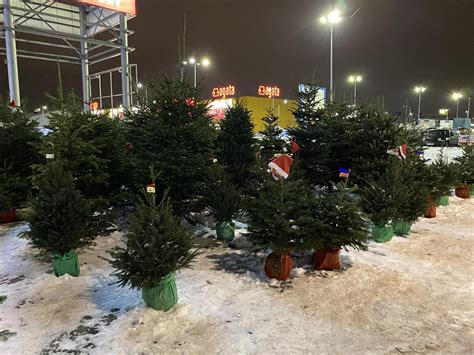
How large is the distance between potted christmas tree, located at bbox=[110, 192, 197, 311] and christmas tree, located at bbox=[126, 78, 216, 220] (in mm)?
2874

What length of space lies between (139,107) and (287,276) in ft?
17.1

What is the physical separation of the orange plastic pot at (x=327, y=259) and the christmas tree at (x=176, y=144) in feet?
9.33

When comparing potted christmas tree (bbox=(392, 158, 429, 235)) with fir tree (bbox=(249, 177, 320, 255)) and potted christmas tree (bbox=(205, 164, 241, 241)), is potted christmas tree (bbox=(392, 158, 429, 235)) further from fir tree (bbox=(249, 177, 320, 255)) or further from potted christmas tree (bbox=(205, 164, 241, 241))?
potted christmas tree (bbox=(205, 164, 241, 241))

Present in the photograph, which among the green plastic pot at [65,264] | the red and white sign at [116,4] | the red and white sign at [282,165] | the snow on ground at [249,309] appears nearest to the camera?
the snow on ground at [249,309]

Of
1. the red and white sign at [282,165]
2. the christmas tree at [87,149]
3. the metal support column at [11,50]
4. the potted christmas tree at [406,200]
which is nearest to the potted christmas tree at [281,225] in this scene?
the red and white sign at [282,165]

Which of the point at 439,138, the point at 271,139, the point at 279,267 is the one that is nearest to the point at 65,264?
the point at 279,267

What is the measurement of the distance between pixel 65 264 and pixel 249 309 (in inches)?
119

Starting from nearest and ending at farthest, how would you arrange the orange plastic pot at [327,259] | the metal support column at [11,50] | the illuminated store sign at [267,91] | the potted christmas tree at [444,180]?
1. the orange plastic pot at [327,259]
2. the potted christmas tree at [444,180]
3. the metal support column at [11,50]
4. the illuminated store sign at [267,91]

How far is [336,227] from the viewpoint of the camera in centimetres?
570

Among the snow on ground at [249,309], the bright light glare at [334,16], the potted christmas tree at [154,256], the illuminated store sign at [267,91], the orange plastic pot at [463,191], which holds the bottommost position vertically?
the snow on ground at [249,309]

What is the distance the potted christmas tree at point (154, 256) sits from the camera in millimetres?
4312

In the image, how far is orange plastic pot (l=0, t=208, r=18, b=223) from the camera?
8953 millimetres

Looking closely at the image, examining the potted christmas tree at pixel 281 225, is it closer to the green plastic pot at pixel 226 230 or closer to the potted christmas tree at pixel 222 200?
the potted christmas tree at pixel 222 200

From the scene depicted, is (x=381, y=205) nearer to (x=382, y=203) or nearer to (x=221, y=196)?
(x=382, y=203)
